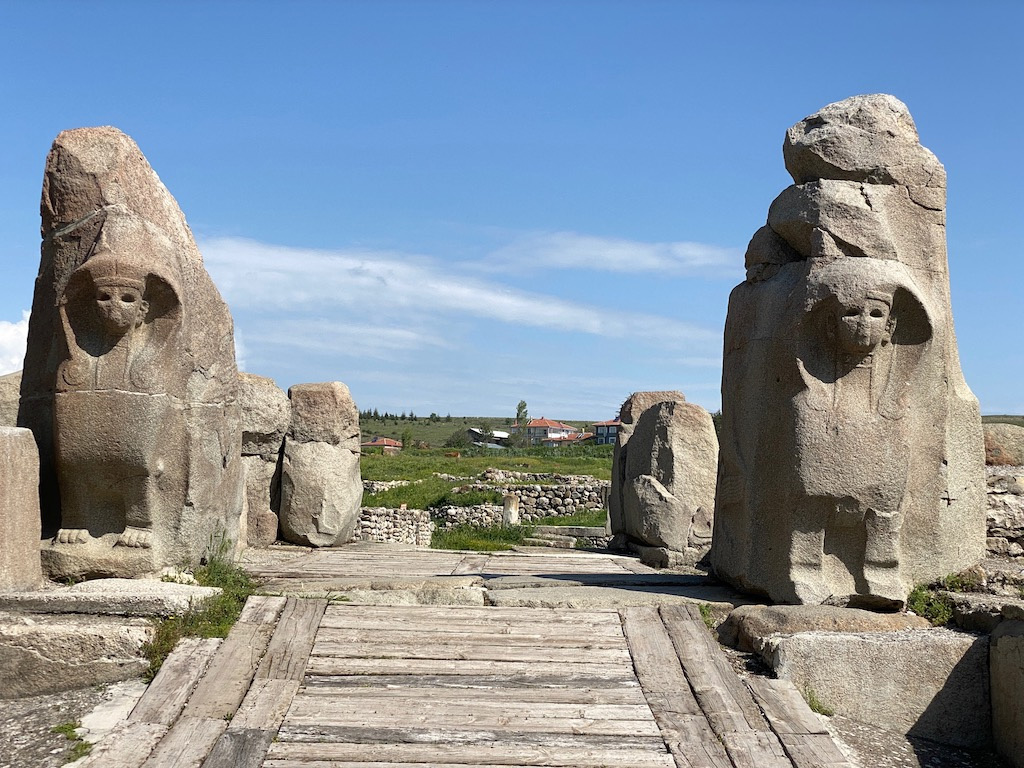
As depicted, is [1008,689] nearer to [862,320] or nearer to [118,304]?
[862,320]

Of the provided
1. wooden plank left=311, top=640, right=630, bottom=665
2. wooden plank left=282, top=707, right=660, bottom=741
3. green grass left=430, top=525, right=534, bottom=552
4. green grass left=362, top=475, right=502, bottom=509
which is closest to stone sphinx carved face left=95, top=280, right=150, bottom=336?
wooden plank left=311, top=640, right=630, bottom=665

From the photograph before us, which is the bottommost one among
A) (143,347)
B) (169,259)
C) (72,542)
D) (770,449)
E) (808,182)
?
(72,542)

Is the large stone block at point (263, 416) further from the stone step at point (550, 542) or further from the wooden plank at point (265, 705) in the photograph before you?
the wooden plank at point (265, 705)

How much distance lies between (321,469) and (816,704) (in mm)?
5909

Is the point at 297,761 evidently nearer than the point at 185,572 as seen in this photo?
Yes

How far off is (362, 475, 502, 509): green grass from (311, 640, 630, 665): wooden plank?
1161 centimetres

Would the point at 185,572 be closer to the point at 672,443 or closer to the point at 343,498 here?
the point at 343,498

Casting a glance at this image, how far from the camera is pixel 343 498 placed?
9.73 meters

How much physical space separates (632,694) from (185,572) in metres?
2.85

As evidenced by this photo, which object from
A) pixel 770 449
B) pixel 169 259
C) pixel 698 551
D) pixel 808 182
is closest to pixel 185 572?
pixel 169 259

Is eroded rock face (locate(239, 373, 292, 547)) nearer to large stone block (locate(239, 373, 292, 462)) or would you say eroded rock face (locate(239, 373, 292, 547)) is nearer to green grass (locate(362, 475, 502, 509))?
large stone block (locate(239, 373, 292, 462))

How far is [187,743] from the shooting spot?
152 inches

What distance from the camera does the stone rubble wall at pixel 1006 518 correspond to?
653cm

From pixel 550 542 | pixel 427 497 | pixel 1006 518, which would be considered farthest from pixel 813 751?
pixel 427 497
